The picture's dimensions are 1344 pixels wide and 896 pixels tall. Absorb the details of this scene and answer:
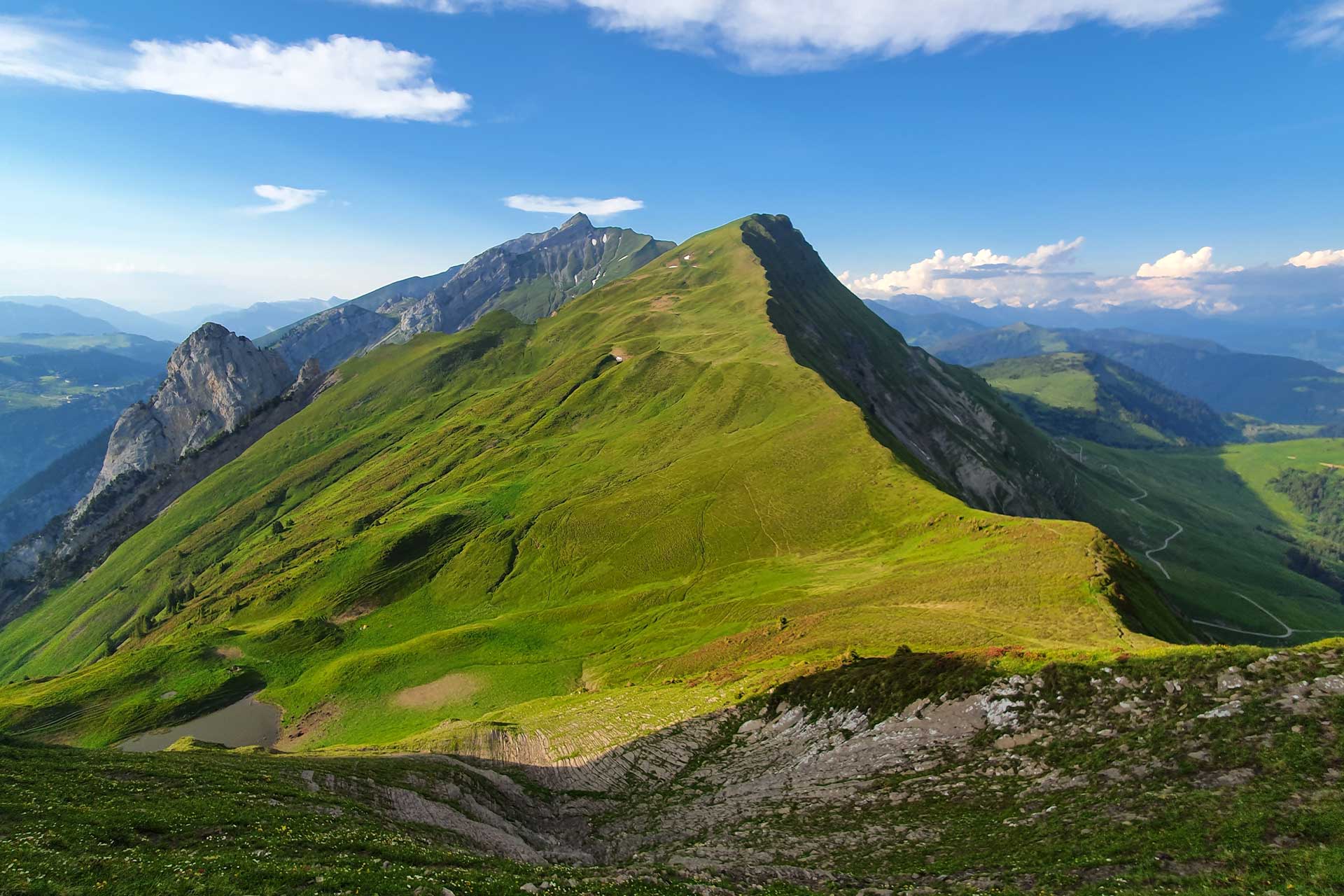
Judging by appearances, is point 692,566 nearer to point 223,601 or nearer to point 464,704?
point 464,704

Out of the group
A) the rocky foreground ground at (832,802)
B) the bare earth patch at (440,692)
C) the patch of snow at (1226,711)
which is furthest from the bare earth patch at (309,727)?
the patch of snow at (1226,711)

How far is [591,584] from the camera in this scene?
11331 cm

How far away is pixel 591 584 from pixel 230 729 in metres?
60.1

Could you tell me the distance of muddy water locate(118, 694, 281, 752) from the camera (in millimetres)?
83688

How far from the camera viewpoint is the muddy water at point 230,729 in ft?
275

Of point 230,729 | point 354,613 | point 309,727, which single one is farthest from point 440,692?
point 354,613

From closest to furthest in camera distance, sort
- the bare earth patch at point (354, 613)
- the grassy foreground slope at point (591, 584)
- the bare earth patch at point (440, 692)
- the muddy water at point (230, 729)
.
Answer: the grassy foreground slope at point (591, 584)
the muddy water at point (230, 729)
the bare earth patch at point (440, 692)
the bare earth patch at point (354, 613)

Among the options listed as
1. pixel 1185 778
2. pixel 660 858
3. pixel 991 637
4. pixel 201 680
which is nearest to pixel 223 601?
pixel 201 680

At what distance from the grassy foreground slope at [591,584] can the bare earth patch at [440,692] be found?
38 cm

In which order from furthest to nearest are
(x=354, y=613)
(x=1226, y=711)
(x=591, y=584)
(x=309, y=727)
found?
(x=354, y=613), (x=591, y=584), (x=309, y=727), (x=1226, y=711)

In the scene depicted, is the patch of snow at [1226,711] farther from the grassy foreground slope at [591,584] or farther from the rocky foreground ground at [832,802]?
the grassy foreground slope at [591,584]

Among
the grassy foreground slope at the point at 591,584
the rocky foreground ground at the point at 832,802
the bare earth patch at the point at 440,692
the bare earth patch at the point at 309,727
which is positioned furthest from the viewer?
the bare earth patch at the point at 440,692

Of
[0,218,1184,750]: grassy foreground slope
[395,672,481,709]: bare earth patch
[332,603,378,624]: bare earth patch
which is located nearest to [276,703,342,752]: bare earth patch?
[0,218,1184,750]: grassy foreground slope

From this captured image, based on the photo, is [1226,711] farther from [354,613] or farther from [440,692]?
[354,613]
